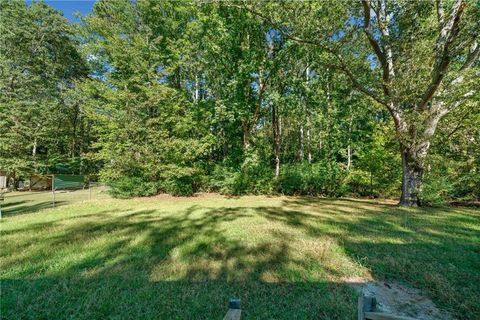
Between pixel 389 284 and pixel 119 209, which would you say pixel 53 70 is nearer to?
pixel 119 209

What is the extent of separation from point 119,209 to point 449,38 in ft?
40.4

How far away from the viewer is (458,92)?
7496 millimetres

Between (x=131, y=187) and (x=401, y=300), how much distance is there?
11.8 meters

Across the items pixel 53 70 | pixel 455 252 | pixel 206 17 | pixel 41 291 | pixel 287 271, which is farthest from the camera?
pixel 53 70

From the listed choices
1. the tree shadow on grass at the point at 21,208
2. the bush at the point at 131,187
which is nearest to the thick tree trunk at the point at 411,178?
the bush at the point at 131,187

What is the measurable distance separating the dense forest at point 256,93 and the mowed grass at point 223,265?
180 inches

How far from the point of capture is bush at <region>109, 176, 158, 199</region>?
11781 millimetres

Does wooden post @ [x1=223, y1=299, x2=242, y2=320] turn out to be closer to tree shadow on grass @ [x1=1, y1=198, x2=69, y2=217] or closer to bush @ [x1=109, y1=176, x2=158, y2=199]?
tree shadow on grass @ [x1=1, y1=198, x2=69, y2=217]

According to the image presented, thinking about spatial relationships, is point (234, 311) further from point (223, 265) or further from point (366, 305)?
point (223, 265)

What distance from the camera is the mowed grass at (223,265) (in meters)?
2.66

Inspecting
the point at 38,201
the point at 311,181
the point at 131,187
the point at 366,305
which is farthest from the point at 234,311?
the point at 38,201

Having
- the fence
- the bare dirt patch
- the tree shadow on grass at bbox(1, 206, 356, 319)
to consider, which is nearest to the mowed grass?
the tree shadow on grass at bbox(1, 206, 356, 319)

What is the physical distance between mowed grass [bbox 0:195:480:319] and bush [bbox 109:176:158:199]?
17.1 ft

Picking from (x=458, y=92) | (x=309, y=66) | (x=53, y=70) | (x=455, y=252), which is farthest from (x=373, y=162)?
(x=53, y=70)
